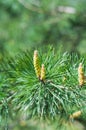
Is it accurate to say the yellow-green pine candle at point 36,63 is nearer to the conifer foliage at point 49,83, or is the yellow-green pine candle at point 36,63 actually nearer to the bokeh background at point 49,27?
the conifer foliage at point 49,83

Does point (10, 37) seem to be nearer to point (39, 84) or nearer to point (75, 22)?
point (75, 22)

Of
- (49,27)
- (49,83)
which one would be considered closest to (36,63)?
(49,83)

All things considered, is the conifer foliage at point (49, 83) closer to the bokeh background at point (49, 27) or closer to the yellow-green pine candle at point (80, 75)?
the yellow-green pine candle at point (80, 75)

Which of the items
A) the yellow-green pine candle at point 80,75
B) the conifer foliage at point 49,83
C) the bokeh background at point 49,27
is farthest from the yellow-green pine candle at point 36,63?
the bokeh background at point 49,27

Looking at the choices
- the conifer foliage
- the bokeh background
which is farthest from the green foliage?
the bokeh background

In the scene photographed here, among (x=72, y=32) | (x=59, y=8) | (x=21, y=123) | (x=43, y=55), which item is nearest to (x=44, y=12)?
(x=59, y=8)

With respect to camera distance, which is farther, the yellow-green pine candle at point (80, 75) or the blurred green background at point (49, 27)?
the blurred green background at point (49, 27)

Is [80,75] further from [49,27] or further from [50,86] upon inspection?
[49,27]

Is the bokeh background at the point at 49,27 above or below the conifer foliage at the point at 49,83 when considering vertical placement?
above

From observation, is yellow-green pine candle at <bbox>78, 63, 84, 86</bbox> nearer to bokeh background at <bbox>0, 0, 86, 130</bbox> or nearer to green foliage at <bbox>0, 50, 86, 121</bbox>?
green foliage at <bbox>0, 50, 86, 121</bbox>
